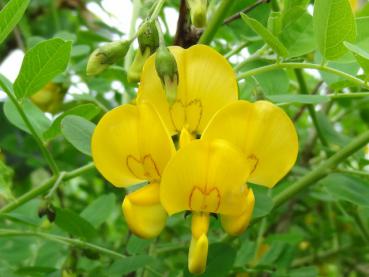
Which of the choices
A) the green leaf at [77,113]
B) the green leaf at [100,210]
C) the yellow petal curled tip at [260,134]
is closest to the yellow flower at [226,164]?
the yellow petal curled tip at [260,134]

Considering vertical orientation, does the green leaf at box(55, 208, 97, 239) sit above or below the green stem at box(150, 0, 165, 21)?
below

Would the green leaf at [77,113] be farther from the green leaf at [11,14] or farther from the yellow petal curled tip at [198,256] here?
the yellow petal curled tip at [198,256]

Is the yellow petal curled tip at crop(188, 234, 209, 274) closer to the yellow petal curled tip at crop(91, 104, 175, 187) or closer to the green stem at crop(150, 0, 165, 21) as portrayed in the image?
the yellow petal curled tip at crop(91, 104, 175, 187)

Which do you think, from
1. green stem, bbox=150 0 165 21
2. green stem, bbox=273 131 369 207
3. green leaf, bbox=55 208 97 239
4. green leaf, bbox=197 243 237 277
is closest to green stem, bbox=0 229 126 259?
green leaf, bbox=55 208 97 239

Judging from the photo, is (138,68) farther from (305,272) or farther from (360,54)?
(305,272)

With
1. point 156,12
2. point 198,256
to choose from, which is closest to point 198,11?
point 156,12

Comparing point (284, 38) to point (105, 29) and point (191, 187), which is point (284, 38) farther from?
point (105, 29)

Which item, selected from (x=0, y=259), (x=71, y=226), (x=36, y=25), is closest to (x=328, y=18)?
(x=71, y=226)
